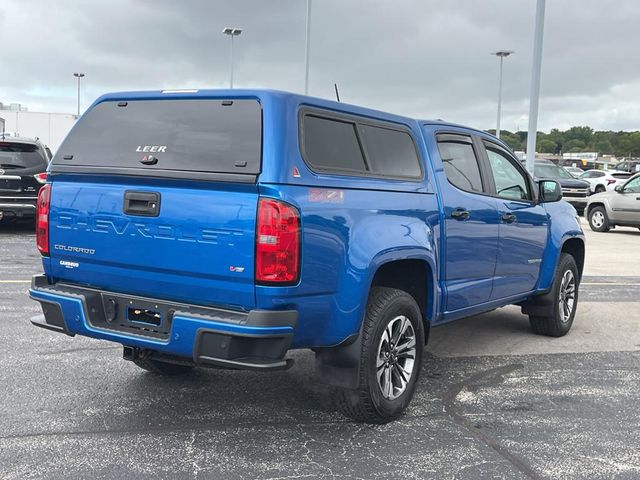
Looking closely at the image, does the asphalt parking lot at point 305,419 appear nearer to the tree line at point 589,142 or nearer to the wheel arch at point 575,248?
the wheel arch at point 575,248

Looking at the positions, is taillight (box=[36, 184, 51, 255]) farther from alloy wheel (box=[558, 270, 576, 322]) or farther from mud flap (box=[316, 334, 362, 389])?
alloy wheel (box=[558, 270, 576, 322])

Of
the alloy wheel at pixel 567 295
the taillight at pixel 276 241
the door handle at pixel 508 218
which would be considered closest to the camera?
the taillight at pixel 276 241

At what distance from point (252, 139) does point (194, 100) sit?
57 cm

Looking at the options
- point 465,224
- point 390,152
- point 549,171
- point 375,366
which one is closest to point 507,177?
point 465,224

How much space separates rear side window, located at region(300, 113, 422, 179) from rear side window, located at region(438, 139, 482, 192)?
16.3 inches

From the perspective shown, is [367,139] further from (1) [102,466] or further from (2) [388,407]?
(1) [102,466]

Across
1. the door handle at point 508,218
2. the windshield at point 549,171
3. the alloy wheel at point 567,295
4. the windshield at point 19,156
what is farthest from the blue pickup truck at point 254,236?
the windshield at point 549,171

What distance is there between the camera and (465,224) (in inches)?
193

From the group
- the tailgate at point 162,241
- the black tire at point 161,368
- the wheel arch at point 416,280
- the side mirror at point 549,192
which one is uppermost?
the side mirror at point 549,192

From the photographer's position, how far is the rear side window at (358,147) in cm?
375

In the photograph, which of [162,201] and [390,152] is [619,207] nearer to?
[390,152]

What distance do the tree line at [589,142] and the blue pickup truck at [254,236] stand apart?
127m

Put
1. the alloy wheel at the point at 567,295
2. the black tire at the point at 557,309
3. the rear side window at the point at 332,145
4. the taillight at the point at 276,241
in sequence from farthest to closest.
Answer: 1. the alloy wheel at the point at 567,295
2. the black tire at the point at 557,309
3. the rear side window at the point at 332,145
4. the taillight at the point at 276,241

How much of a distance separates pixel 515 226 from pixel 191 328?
321 cm
